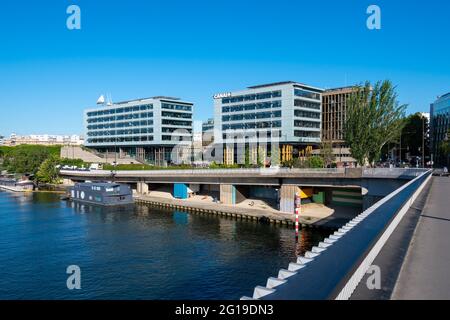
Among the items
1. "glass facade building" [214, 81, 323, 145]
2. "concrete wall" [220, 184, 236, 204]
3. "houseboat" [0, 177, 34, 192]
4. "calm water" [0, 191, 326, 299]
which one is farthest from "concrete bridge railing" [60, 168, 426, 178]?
"glass facade building" [214, 81, 323, 145]

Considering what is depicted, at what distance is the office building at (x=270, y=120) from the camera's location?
114 m

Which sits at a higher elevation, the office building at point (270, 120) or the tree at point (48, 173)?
the office building at point (270, 120)

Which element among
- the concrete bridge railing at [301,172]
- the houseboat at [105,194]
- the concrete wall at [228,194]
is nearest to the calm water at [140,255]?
the concrete wall at [228,194]

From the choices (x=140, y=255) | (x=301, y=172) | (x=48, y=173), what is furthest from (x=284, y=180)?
(x=48, y=173)

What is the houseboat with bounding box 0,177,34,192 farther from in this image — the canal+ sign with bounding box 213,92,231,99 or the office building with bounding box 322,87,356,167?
the office building with bounding box 322,87,356,167

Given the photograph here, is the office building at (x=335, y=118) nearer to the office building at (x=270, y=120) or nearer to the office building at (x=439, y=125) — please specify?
the office building at (x=270, y=120)

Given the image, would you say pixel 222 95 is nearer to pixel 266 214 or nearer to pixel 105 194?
pixel 105 194

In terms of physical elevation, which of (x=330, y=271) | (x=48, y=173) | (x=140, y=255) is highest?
(x=330, y=271)

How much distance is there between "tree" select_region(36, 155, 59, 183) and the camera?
12438 cm

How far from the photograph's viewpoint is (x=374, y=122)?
66.4m

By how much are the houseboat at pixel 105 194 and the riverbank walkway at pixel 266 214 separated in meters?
7.96

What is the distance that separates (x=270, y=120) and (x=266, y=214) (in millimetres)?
62760

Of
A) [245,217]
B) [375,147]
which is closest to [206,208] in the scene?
[245,217]

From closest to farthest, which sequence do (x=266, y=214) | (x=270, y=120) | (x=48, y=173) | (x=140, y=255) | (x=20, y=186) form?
(x=140, y=255), (x=266, y=214), (x=20, y=186), (x=270, y=120), (x=48, y=173)
